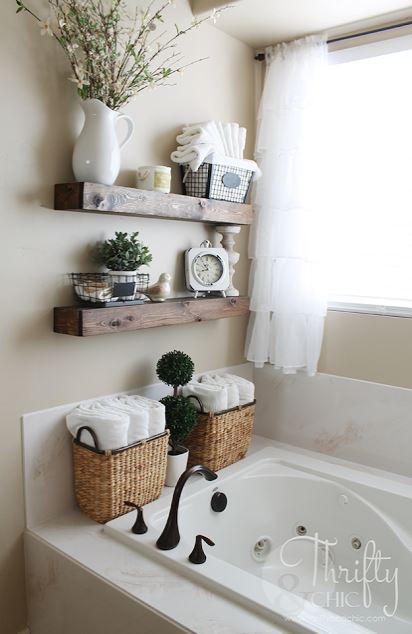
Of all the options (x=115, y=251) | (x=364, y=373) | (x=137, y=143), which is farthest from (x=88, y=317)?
(x=364, y=373)

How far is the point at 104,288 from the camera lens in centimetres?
179

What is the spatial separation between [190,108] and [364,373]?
1330mm

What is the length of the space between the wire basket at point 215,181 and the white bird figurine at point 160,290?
416 millimetres

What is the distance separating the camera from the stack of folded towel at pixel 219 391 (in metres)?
2.16

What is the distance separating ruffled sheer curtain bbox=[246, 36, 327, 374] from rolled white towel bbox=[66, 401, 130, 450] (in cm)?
91

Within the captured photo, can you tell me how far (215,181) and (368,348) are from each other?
95 centimetres

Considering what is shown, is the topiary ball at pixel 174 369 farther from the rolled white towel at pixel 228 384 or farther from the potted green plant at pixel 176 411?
the rolled white towel at pixel 228 384

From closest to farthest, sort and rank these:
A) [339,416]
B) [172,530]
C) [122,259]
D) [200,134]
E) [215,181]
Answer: [172,530] < [122,259] < [200,134] < [215,181] < [339,416]

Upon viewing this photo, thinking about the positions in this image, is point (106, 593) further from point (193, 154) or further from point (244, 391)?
point (193, 154)

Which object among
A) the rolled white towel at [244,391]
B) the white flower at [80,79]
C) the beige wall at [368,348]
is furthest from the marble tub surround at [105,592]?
the white flower at [80,79]

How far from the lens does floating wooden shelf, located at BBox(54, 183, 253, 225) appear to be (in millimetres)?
1710

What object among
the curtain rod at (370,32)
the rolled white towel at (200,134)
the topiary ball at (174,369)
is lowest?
the topiary ball at (174,369)

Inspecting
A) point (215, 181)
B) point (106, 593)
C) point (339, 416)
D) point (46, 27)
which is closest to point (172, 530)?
point (106, 593)

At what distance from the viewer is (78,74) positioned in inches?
65.4
